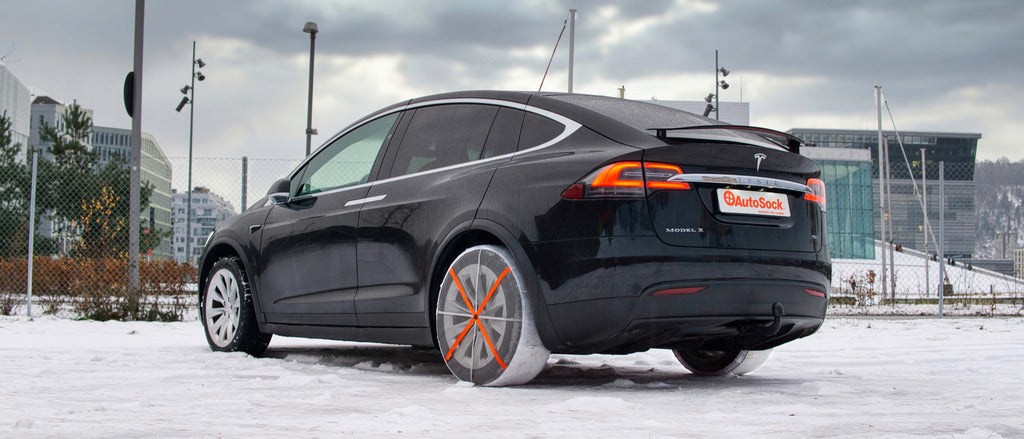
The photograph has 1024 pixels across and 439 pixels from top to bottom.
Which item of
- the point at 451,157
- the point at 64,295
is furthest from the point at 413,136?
the point at 64,295

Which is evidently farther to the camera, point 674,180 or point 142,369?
point 142,369

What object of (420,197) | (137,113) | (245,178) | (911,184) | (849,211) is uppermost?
(911,184)

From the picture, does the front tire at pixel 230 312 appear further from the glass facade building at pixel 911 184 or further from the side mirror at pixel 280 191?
the glass facade building at pixel 911 184

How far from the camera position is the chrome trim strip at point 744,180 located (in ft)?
13.1

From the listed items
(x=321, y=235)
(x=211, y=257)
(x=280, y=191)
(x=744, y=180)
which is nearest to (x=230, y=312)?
(x=211, y=257)

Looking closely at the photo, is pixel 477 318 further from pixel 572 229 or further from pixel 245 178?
pixel 245 178

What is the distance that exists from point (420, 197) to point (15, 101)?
88378mm

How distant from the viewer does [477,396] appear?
3953 mm

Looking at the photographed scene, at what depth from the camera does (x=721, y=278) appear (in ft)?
13.0

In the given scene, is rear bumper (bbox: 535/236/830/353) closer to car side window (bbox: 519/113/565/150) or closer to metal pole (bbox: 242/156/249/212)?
car side window (bbox: 519/113/565/150)

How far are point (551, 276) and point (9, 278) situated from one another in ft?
36.1

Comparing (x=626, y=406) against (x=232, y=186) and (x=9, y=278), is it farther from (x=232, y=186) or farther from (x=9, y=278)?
(x=9, y=278)

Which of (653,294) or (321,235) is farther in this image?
(321,235)

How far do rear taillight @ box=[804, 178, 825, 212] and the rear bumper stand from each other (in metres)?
0.44
